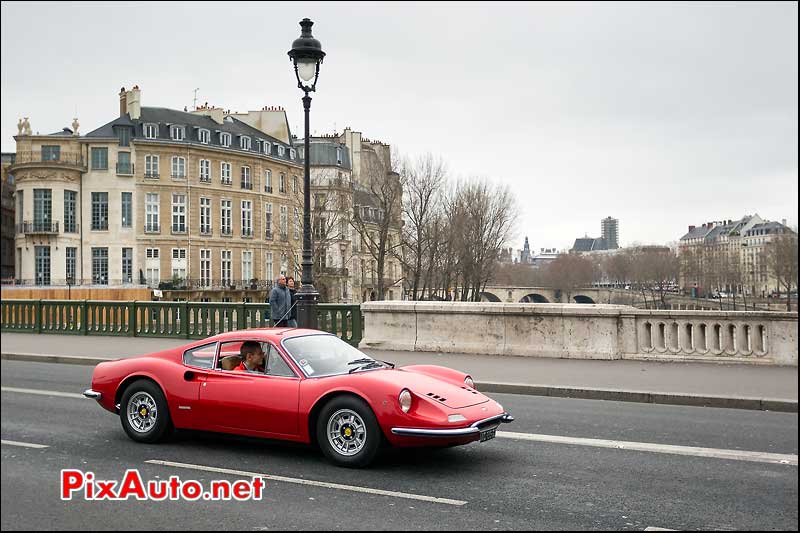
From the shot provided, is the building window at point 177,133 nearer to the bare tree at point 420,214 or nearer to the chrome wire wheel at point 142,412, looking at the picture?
the bare tree at point 420,214

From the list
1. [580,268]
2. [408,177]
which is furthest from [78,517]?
[580,268]

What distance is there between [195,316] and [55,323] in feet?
22.1

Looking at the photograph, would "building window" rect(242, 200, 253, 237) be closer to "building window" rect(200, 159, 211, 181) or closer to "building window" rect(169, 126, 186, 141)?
"building window" rect(200, 159, 211, 181)

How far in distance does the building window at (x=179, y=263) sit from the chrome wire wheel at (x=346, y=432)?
6105 centimetres

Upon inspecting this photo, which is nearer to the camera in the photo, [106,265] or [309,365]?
[309,365]

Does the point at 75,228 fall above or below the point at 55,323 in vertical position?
above

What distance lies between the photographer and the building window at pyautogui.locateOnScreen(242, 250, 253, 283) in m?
70.5

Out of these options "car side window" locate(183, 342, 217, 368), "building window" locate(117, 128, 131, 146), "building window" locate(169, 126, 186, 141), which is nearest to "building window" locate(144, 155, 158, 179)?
"building window" locate(117, 128, 131, 146)

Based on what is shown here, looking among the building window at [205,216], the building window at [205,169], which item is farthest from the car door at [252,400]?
the building window at [205,169]

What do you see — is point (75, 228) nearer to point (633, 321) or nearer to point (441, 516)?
point (633, 321)

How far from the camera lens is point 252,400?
26.2 feet

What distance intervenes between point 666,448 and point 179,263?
62440 millimetres

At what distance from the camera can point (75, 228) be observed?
6588 cm

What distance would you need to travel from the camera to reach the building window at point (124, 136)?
217 ft
